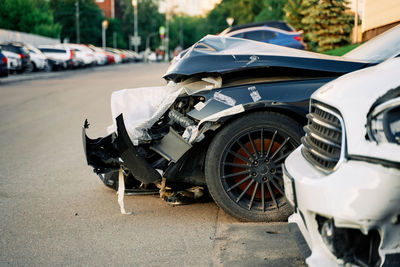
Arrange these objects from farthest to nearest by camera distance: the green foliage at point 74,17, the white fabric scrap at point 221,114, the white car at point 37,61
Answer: the green foliage at point 74,17
the white car at point 37,61
the white fabric scrap at point 221,114

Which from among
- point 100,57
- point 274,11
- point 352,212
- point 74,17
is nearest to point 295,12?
point 100,57

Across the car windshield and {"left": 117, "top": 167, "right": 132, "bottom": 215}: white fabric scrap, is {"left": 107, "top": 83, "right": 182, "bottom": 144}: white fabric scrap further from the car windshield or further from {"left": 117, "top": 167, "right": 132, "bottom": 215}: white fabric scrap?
the car windshield

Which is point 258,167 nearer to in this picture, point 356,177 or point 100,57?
point 356,177

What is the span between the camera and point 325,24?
24.8m

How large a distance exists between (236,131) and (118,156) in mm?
1131

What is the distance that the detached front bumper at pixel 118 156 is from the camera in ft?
14.5

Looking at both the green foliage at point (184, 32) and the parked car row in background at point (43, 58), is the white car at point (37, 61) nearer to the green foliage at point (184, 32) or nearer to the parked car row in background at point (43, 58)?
the parked car row in background at point (43, 58)

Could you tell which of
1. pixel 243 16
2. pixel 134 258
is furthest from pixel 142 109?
pixel 243 16

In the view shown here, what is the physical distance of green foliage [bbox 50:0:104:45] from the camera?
260 feet

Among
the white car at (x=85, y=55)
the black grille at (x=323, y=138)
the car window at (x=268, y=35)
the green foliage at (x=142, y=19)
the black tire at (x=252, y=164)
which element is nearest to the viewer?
the black grille at (x=323, y=138)

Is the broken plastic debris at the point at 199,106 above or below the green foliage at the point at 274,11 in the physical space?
below

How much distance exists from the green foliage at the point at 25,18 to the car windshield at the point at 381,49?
5293cm

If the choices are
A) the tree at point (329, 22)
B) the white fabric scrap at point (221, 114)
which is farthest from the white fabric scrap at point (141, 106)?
the tree at point (329, 22)

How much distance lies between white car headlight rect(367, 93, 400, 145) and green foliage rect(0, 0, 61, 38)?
182 feet
